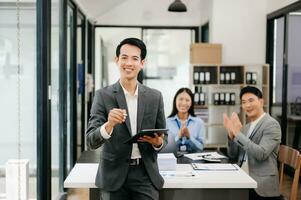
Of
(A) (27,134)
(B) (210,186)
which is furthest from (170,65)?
(B) (210,186)

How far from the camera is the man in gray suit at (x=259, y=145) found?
279 cm

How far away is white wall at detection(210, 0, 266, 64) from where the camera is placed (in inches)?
258

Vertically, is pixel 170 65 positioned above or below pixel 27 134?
above

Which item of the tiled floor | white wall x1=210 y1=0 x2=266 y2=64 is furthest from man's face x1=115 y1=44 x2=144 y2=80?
white wall x1=210 y1=0 x2=266 y2=64

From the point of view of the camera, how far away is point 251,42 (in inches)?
260

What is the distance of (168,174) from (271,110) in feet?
14.0

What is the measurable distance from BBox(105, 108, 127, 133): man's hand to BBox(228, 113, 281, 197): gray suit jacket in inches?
51.0

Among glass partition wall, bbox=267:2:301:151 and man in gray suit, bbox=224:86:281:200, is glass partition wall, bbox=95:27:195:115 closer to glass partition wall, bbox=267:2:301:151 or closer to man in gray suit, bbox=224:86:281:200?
glass partition wall, bbox=267:2:301:151

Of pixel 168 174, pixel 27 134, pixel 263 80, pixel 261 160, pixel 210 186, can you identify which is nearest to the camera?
pixel 210 186

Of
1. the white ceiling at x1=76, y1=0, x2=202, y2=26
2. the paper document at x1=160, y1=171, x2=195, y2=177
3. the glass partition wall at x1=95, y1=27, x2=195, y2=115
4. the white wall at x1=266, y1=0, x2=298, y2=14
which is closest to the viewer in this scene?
the paper document at x1=160, y1=171, x2=195, y2=177

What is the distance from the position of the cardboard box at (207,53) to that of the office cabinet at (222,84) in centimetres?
9

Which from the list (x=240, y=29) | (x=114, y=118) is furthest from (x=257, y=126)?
(x=240, y=29)

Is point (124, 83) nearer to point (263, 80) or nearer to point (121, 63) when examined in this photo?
point (121, 63)

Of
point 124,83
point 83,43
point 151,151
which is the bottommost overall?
point 151,151
